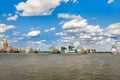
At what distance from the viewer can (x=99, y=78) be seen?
248ft

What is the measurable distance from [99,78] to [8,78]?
24474 mm

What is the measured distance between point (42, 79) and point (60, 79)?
470cm

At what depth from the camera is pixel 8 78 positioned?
2876 inches

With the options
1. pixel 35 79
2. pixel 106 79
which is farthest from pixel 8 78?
pixel 106 79

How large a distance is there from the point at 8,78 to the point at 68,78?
16.0 metres

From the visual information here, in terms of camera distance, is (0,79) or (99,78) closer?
(0,79)

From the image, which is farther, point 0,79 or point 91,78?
point 91,78

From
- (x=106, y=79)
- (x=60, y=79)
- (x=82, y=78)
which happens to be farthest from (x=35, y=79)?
(x=106, y=79)

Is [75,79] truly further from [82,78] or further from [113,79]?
[113,79]

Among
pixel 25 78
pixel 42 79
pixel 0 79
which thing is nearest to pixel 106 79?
pixel 42 79

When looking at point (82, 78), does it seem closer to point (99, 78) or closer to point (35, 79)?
point (99, 78)

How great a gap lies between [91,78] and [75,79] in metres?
5.28

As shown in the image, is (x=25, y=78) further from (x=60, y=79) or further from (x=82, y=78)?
(x=82, y=78)

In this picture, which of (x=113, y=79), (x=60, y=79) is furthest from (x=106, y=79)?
(x=60, y=79)
